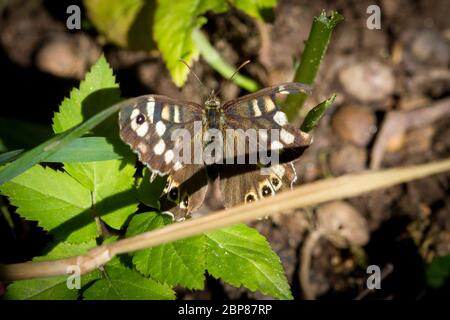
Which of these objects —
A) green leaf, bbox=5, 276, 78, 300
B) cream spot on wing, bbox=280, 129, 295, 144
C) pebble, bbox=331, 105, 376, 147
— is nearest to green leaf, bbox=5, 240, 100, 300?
green leaf, bbox=5, 276, 78, 300

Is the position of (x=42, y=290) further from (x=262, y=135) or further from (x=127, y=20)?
Result: (x=127, y=20)

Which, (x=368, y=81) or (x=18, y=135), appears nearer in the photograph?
(x=18, y=135)

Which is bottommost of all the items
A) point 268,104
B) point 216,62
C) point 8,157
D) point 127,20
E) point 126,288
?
point 126,288

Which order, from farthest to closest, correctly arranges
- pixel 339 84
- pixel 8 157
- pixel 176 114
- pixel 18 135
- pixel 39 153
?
1. pixel 339 84
2. pixel 18 135
3. pixel 176 114
4. pixel 8 157
5. pixel 39 153

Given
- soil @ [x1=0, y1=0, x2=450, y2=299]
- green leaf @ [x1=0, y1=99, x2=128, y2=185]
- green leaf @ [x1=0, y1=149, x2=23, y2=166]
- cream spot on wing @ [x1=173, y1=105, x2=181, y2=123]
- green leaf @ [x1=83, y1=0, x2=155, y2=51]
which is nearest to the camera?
green leaf @ [x1=0, y1=99, x2=128, y2=185]

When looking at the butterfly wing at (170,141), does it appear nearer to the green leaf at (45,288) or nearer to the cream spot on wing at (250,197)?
the cream spot on wing at (250,197)

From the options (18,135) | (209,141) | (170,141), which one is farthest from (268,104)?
(18,135)

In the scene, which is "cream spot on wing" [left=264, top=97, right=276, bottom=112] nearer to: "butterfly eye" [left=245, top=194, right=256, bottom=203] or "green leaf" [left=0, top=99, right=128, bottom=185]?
"butterfly eye" [left=245, top=194, right=256, bottom=203]

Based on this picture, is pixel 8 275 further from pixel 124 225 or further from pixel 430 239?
pixel 430 239
